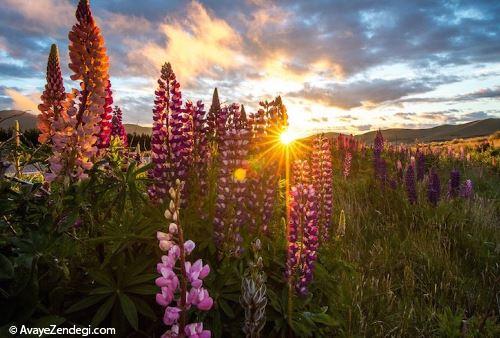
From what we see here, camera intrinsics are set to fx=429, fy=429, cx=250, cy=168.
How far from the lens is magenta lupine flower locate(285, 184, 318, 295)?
279 centimetres

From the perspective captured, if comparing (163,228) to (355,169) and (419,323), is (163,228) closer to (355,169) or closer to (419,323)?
(419,323)

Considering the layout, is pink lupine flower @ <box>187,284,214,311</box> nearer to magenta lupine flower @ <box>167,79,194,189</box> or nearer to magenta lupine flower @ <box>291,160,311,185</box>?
magenta lupine flower @ <box>167,79,194,189</box>

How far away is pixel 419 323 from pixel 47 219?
11.2 ft

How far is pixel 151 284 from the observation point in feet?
7.78

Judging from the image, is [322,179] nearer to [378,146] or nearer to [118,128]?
[118,128]

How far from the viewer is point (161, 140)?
9.94 ft

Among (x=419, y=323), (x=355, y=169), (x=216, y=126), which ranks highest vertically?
(x=216, y=126)

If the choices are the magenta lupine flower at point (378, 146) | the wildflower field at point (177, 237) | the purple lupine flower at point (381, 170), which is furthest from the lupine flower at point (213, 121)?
the magenta lupine flower at point (378, 146)

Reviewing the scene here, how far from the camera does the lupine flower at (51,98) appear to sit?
9.06ft

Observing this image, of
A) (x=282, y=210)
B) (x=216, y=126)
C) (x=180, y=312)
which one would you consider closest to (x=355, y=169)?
(x=282, y=210)

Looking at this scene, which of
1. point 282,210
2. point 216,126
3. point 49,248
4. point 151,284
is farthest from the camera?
point 282,210

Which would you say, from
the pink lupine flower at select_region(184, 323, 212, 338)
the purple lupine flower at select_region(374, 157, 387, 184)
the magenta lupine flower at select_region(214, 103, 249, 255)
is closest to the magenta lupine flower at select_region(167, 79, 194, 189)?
the magenta lupine flower at select_region(214, 103, 249, 255)

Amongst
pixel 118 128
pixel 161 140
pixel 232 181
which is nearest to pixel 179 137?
pixel 161 140

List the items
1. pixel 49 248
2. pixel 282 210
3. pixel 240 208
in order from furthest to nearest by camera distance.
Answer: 1. pixel 282 210
2. pixel 240 208
3. pixel 49 248
